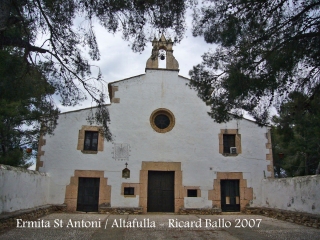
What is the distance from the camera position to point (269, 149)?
1240 centimetres

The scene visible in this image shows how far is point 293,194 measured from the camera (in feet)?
31.2

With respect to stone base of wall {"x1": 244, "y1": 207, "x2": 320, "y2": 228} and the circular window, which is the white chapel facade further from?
stone base of wall {"x1": 244, "y1": 207, "x2": 320, "y2": 228}

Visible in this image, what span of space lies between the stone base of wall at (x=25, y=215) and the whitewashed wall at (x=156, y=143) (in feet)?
1.14

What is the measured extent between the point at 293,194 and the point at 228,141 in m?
3.72

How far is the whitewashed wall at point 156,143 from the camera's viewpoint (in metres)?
11.6

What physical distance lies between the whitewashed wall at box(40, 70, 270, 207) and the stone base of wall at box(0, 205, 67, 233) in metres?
0.35

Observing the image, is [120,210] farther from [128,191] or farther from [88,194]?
[88,194]


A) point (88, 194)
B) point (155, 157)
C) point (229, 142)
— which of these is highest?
point (229, 142)

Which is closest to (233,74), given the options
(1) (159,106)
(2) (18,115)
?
(1) (159,106)

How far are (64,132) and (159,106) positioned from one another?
4078 millimetres

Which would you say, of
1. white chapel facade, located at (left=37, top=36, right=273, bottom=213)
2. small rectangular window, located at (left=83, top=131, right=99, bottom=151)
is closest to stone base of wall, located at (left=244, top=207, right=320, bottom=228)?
white chapel facade, located at (left=37, top=36, right=273, bottom=213)

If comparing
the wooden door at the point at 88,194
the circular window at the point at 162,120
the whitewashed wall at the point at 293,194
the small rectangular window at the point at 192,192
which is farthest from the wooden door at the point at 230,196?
the wooden door at the point at 88,194

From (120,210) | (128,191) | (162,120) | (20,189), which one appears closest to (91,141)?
(128,191)

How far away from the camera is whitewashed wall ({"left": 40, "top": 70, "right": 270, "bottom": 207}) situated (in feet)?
38.1
